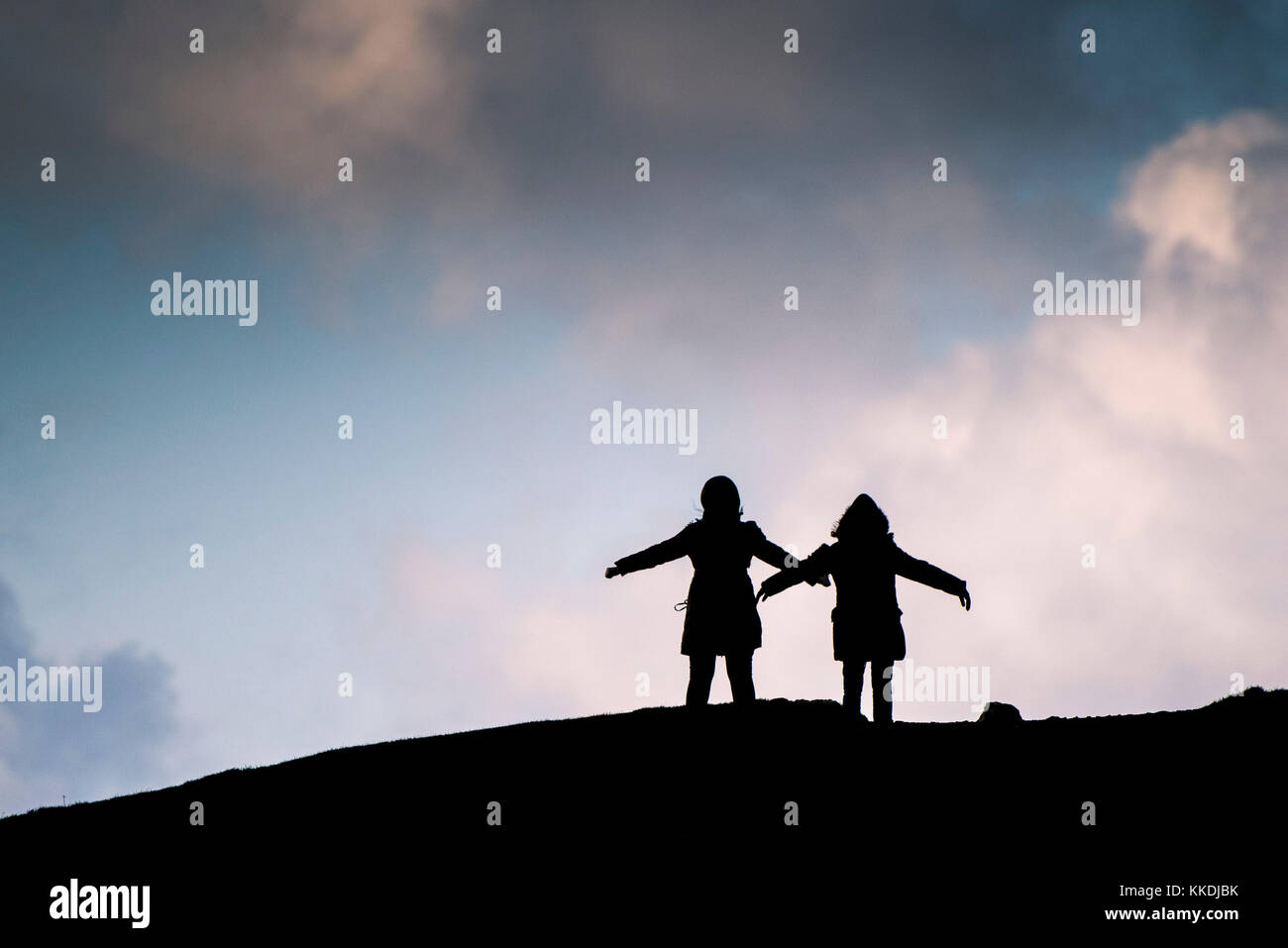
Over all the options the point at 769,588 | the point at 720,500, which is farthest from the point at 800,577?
the point at 720,500

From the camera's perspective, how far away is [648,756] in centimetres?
1444

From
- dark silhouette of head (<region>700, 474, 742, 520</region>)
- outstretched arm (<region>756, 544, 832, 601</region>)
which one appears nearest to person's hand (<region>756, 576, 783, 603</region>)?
outstretched arm (<region>756, 544, 832, 601</region>)

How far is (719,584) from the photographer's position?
1586 cm

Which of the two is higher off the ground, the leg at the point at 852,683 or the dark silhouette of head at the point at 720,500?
the dark silhouette of head at the point at 720,500

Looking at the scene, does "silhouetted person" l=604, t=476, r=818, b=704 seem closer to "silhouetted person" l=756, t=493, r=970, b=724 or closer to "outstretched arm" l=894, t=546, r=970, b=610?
"silhouetted person" l=756, t=493, r=970, b=724

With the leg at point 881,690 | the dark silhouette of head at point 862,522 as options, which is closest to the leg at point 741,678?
the leg at point 881,690

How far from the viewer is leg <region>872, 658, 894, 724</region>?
1642 centimetres

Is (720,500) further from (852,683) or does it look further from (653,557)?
(852,683)

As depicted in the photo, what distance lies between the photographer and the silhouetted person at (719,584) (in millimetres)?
15734

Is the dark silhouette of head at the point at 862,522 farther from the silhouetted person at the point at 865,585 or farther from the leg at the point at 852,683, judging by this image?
the leg at the point at 852,683
